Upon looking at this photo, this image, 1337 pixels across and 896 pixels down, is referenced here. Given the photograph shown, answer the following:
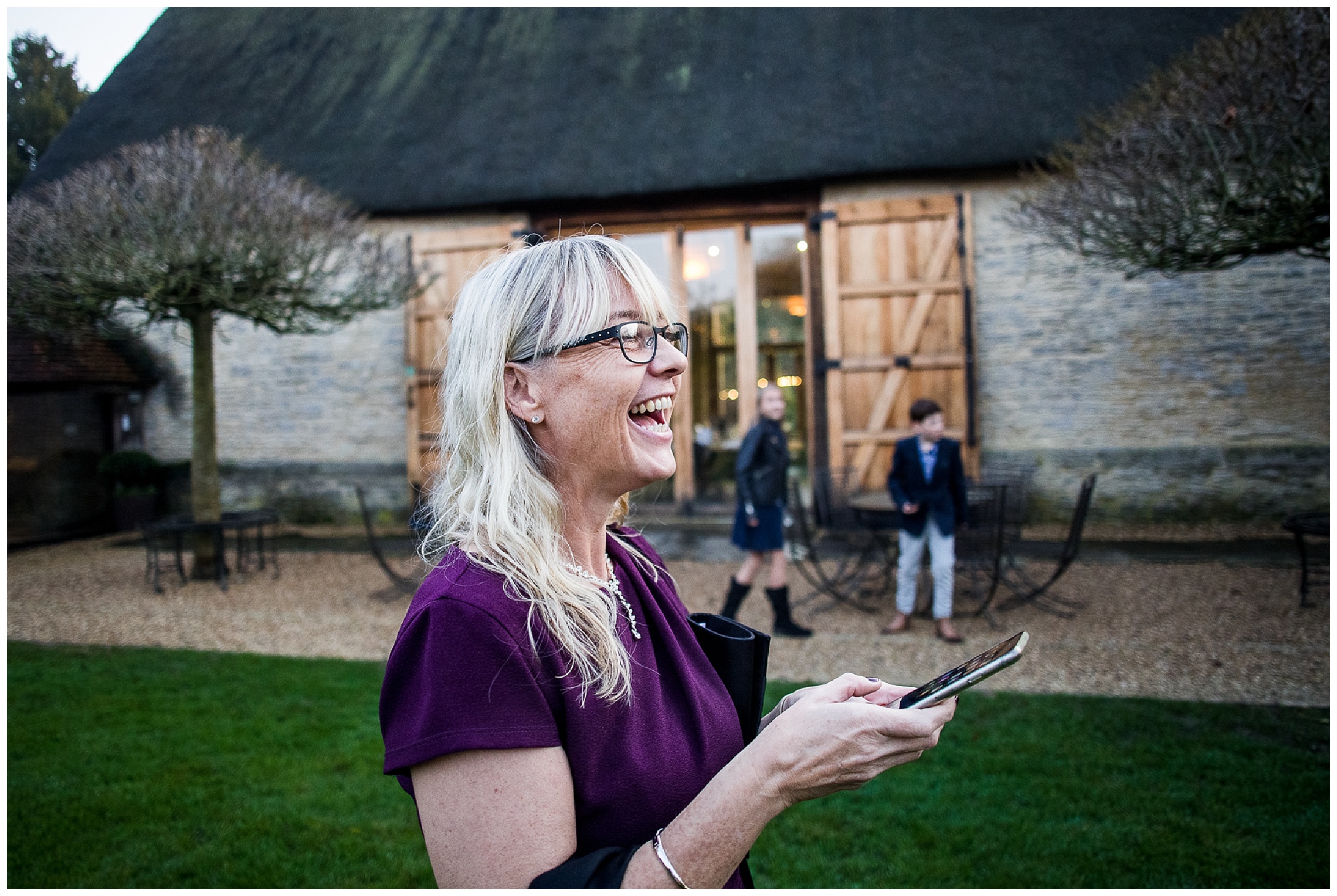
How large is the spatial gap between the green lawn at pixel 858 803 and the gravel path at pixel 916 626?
60cm

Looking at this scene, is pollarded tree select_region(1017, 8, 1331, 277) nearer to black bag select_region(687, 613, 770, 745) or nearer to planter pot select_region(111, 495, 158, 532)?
black bag select_region(687, 613, 770, 745)

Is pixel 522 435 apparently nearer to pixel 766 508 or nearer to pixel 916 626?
pixel 766 508

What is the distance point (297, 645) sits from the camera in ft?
19.7

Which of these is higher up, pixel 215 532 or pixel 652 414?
pixel 652 414

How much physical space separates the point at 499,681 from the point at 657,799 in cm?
32

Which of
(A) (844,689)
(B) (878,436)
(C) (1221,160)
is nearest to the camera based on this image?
(A) (844,689)

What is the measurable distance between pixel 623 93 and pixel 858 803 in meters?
9.87

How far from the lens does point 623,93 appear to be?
10.9 meters

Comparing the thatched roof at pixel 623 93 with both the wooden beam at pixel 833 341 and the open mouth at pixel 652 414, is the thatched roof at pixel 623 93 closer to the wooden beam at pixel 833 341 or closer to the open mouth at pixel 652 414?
the wooden beam at pixel 833 341

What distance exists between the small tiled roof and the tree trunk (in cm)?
338

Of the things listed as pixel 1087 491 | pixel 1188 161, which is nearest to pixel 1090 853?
pixel 1087 491

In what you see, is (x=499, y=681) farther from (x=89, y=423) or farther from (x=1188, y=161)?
(x=89, y=423)

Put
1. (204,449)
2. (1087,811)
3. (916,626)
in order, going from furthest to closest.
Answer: (204,449) → (916,626) → (1087,811)

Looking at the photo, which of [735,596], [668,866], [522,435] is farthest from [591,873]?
[735,596]
